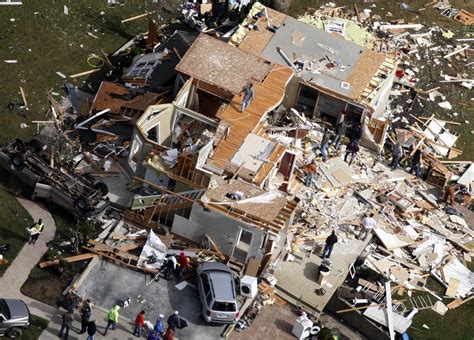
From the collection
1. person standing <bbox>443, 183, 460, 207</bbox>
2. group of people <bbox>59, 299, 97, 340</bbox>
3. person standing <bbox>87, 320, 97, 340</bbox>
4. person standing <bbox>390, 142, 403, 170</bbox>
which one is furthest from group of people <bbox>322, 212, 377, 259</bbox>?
person standing <bbox>87, 320, 97, 340</bbox>

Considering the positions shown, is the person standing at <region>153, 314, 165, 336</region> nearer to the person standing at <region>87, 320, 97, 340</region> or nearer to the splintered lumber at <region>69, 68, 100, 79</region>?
the person standing at <region>87, 320, 97, 340</region>

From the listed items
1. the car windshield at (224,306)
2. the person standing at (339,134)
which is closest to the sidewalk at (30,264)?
the car windshield at (224,306)

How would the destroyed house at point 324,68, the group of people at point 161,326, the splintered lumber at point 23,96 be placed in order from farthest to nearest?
the destroyed house at point 324,68, the splintered lumber at point 23,96, the group of people at point 161,326

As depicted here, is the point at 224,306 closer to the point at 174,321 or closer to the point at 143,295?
the point at 174,321

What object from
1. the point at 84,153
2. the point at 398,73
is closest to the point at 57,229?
the point at 84,153

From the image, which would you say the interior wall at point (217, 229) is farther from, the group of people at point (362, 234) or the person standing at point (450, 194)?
the person standing at point (450, 194)

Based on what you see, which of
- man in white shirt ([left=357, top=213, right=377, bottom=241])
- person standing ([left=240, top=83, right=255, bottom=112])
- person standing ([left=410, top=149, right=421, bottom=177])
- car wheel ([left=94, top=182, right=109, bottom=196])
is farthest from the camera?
Answer: person standing ([left=410, top=149, right=421, bottom=177])
